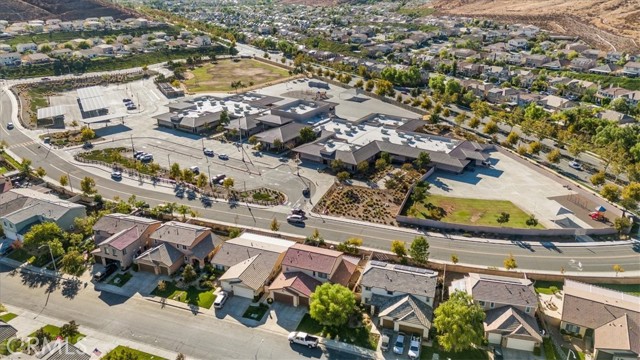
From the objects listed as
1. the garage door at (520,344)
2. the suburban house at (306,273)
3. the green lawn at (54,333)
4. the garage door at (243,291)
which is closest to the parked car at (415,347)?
the garage door at (520,344)

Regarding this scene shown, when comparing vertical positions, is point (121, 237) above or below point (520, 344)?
below

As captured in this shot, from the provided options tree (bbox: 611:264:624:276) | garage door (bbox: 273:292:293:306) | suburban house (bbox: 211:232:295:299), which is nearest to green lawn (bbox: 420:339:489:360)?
garage door (bbox: 273:292:293:306)

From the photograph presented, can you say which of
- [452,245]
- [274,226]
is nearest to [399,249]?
[452,245]

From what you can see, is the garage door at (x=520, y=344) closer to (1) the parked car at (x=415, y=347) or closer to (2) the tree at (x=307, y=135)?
(1) the parked car at (x=415, y=347)

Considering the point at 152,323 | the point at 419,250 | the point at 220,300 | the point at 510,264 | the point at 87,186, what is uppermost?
the point at 419,250

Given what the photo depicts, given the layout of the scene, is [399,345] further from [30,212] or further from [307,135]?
[307,135]

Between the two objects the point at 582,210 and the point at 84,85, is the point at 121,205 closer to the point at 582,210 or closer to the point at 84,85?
the point at 582,210

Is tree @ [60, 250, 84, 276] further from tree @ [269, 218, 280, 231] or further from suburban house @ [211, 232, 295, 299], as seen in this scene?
tree @ [269, 218, 280, 231]
